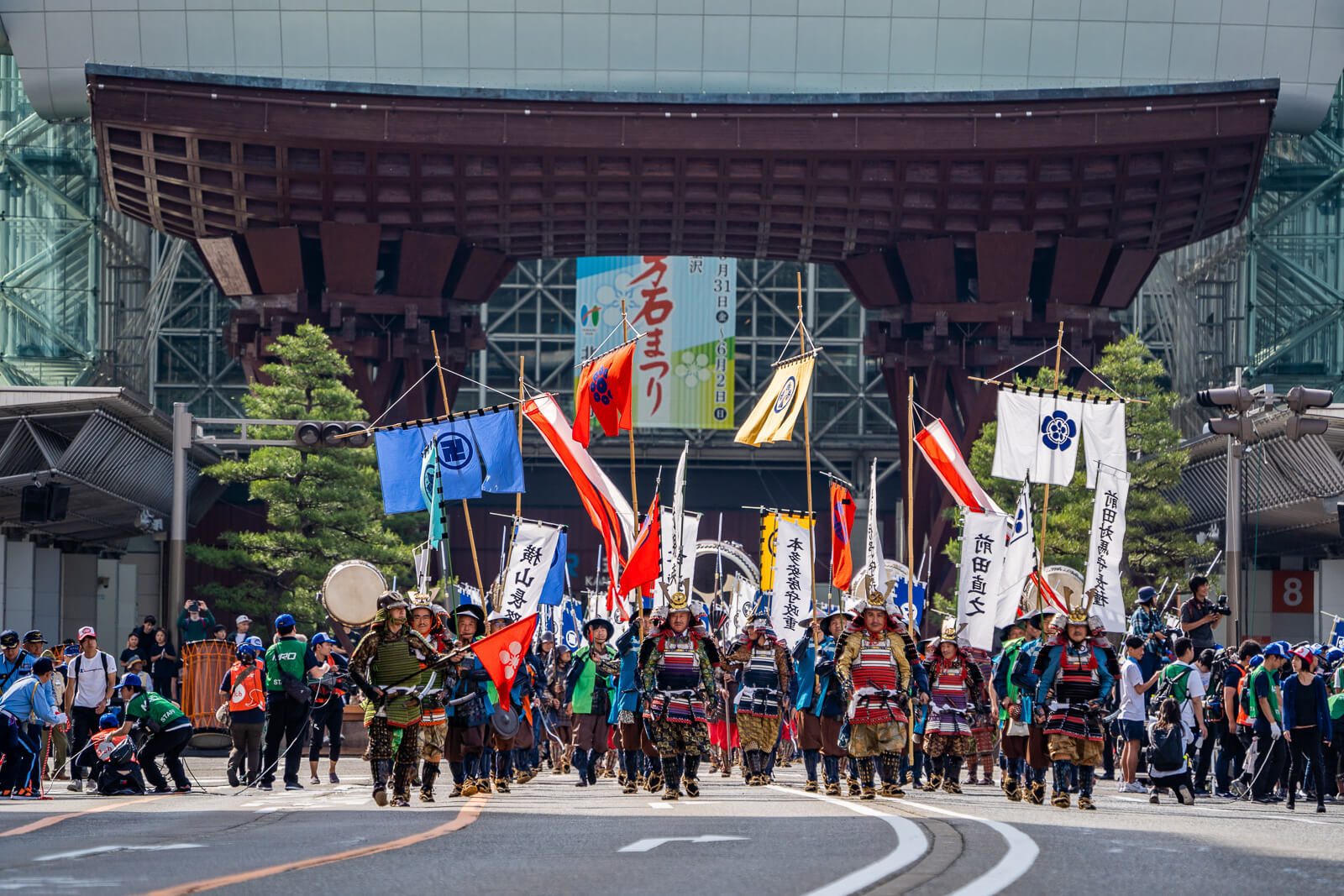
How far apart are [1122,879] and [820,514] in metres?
50.8

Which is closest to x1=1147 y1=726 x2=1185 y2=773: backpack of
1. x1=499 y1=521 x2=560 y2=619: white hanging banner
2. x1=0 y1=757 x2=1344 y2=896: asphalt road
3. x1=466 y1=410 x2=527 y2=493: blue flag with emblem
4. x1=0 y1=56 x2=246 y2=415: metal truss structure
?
x1=0 y1=757 x2=1344 y2=896: asphalt road

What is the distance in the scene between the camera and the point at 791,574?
32.2 metres

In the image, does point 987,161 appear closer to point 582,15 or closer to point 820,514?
point 582,15

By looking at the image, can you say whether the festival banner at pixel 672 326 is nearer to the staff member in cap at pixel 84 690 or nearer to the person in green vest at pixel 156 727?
the staff member in cap at pixel 84 690

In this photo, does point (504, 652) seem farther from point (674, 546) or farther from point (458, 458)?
point (674, 546)

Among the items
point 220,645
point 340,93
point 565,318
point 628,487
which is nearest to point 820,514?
point 628,487

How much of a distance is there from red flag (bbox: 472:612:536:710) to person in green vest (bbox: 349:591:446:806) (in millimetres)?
1153

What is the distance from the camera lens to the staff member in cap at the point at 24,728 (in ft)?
63.0

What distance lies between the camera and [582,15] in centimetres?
4428

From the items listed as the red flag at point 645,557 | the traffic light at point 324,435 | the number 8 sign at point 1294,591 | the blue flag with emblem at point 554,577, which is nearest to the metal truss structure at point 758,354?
the number 8 sign at point 1294,591

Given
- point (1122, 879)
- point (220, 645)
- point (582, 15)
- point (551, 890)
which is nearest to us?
point (551, 890)

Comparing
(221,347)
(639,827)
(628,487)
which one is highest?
(221,347)

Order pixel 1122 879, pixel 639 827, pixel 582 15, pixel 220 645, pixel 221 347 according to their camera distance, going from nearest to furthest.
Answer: pixel 1122 879
pixel 639 827
pixel 220 645
pixel 582 15
pixel 221 347

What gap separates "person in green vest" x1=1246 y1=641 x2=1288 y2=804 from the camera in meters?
19.5
